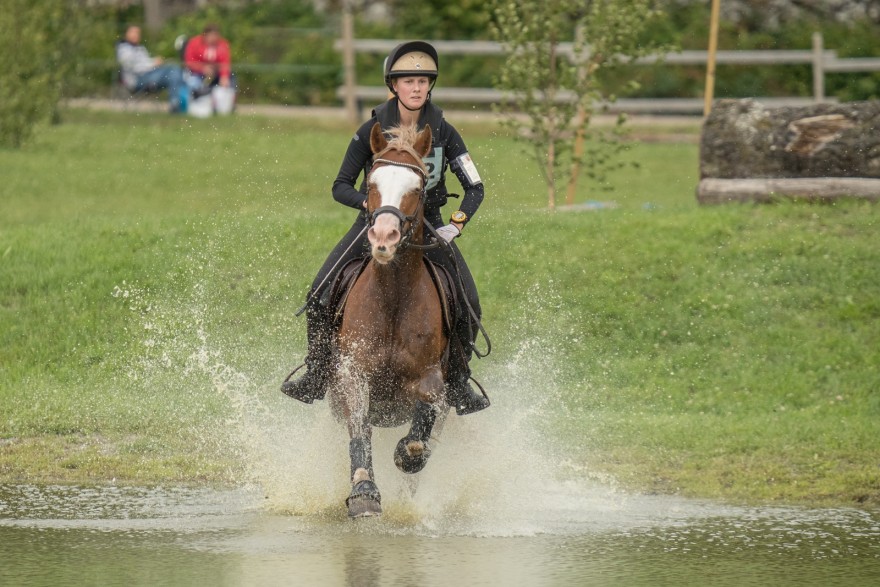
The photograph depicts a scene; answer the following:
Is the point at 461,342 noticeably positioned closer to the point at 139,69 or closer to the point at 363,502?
the point at 363,502

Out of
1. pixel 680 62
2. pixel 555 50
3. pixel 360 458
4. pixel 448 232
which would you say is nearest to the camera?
pixel 360 458

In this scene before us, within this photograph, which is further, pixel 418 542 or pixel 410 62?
pixel 410 62

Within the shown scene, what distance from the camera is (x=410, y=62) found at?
8.59 meters

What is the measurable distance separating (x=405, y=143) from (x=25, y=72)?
1622 centimetres

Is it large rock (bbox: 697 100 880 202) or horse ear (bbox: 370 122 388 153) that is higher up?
horse ear (bbox: 370 122 388 153)

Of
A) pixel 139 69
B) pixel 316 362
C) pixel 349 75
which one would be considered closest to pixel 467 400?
pixel 316 362

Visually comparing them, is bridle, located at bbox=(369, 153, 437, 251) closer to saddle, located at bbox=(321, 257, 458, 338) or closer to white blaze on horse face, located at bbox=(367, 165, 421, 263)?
white blaze on horse face, located at bbox=(367, 165, 421, 263)

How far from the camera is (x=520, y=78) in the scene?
17828 millimetres

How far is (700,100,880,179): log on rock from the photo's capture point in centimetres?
1652

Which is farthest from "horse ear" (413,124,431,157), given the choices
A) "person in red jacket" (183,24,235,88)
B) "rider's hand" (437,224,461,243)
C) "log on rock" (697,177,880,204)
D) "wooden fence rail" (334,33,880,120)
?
"person in red jacket" (183,24,235,88)

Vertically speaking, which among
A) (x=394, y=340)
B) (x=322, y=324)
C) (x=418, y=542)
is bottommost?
(x=418, y=542)

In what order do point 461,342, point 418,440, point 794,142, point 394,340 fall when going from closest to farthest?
1. point 394,340
2. point 418,440
3. point 461,342
4. point 794,142

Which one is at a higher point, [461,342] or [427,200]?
[427,200]

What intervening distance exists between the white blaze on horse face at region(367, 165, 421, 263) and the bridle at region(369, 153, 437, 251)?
0.04 meters
